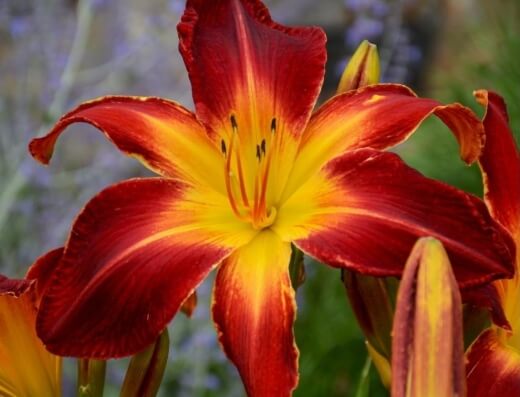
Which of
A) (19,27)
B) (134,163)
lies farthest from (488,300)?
(134,163)

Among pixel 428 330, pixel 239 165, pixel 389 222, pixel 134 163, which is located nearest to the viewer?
pixel 428 330

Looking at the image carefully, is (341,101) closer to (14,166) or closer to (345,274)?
(345,274)

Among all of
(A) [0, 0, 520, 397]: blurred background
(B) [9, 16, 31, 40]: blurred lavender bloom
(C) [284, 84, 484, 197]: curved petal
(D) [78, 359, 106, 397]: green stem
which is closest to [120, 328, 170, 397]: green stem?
(D) [78, 359, 106, 397]: green stem

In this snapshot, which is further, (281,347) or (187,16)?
(187,16)

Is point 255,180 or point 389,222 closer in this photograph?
point 389,222

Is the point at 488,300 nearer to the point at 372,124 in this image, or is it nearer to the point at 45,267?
the point at 372,124

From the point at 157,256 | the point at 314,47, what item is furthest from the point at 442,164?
the point at 157,256

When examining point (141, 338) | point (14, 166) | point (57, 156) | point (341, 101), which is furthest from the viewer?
point (57, 156)
